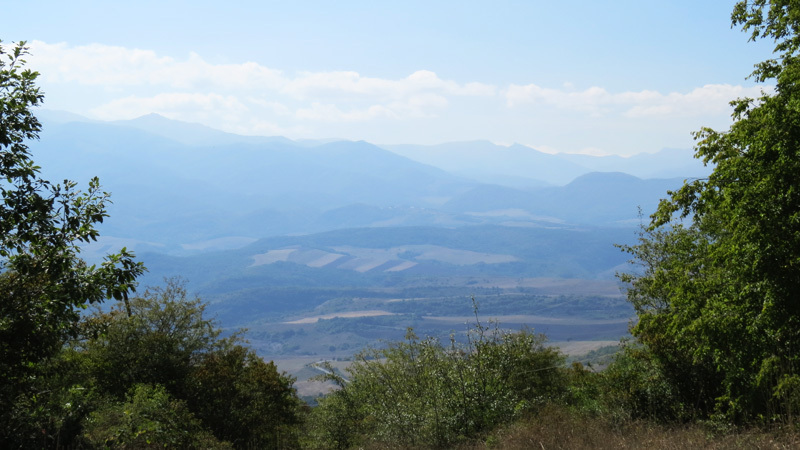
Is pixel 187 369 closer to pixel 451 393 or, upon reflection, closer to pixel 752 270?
pixel 451 393

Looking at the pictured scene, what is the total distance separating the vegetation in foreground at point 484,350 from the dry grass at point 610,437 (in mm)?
63

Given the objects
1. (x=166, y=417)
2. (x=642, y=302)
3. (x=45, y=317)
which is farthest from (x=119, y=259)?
(x=642, y=302)

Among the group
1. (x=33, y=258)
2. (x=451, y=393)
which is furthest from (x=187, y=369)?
(x=33, y=258)

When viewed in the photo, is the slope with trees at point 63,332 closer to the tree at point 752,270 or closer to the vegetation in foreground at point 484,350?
the vegetation in foreground at point 484,350

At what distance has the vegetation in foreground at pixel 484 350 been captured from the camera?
364 inches

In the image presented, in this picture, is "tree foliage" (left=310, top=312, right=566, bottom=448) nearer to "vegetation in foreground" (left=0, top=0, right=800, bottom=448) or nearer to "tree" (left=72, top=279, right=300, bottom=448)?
"vegetation in foreground" (left=0, top=0, right=800, bottom=448)

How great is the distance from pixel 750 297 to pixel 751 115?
441cm

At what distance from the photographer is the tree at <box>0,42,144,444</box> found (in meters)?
8.93

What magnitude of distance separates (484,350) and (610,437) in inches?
245

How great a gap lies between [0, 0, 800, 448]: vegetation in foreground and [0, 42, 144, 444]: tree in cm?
3

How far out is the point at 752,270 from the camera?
11.7 meters

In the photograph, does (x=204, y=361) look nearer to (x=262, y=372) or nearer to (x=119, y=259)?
(x=262, y=372)

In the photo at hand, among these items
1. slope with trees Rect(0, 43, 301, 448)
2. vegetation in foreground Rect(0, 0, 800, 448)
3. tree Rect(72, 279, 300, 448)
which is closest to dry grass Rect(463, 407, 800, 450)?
vegetation in foreground Rect(0, 0, 800, 448)

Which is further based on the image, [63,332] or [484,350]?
[484,350]
